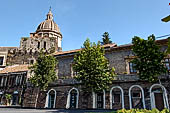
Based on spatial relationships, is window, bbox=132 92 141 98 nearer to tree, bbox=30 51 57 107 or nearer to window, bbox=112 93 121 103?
window, bbox=112 93 121 103

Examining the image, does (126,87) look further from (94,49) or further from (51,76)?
(51,76)

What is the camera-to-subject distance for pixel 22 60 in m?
36.7

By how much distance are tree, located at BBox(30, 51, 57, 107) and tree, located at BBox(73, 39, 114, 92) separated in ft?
16.9

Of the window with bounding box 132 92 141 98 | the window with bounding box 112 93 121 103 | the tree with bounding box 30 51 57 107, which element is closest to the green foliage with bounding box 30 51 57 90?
the tree with bounding box 30 51 57 107

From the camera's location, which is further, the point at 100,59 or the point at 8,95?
the point at 8,95

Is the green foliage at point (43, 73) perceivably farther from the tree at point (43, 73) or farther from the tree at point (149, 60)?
the tree at point (149, 60)

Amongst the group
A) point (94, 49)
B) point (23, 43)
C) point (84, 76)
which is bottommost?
point (84, 76)

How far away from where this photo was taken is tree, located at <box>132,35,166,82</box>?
14.2 m

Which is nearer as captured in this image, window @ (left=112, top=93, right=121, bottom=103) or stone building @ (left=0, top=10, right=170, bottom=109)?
stone building @ (left=0, top=10, right=170, bottom=109)

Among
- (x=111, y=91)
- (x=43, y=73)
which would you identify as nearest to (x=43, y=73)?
(x=43, y=73)

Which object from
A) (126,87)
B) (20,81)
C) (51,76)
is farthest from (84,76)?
(20,81)

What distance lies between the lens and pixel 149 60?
14734 mm

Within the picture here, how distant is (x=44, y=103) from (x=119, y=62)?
459 inches

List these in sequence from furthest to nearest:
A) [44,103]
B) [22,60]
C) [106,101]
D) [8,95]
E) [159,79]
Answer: [22,60], [8,95], [44,103], [106,101], [159,79]
